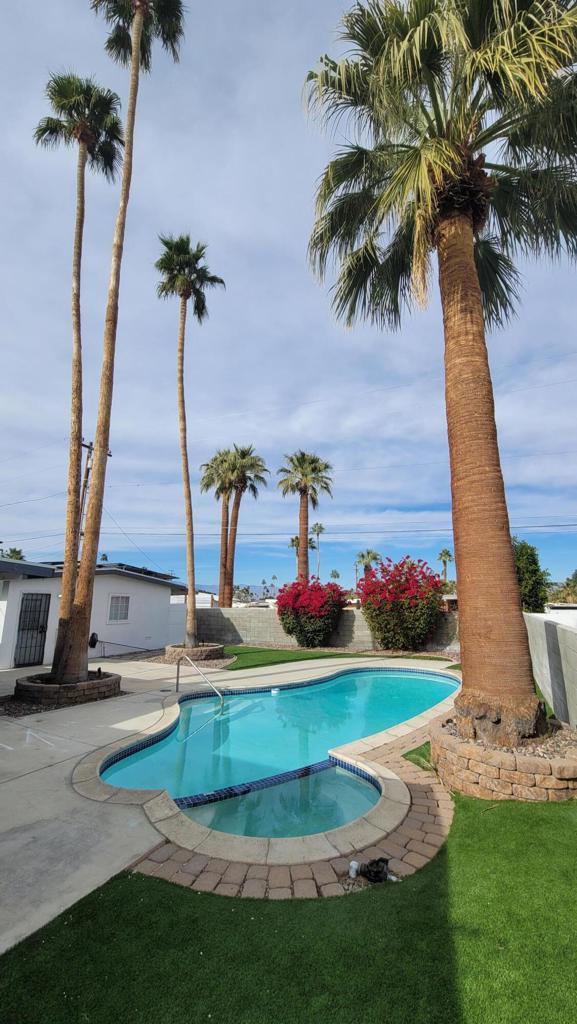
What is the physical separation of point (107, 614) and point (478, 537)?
53.0ft

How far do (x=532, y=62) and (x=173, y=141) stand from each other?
796cm

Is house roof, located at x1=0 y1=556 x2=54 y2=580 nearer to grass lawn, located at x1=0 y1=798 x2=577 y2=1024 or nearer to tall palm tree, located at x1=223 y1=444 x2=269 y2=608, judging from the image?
tall palm tree, located at x1=223 y1=444 x2=269 y2=608

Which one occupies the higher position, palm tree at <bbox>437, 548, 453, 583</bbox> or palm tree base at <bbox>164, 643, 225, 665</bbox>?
palm tree at <bbox>437, 548, 453, 583</bbox>

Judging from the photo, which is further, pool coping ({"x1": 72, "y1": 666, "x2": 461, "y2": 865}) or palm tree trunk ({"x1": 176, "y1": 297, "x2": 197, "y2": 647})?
palm tree trunk ({"x1": 176, "y1": 297, "x2": 197, "y2": 647})

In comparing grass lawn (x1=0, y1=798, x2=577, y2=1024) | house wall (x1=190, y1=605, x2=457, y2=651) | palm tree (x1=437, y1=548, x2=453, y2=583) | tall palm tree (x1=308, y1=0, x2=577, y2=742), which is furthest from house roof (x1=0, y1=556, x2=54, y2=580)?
palm tree (x1=437, y1=548, x2=453, y2=583)

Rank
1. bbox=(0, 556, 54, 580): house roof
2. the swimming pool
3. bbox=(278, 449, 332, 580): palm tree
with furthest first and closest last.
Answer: bbox=(278, 449, 332, 580): palm tree, bbox=(0, 556, 54, 580): house roof, the swimming pool

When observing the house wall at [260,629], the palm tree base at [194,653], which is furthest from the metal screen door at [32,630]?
the house wall at [260,629]

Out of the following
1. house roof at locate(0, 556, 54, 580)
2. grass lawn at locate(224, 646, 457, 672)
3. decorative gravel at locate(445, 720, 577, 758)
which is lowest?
grass lawn at locate(224, 646, 457, 672)

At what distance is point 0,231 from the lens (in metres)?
10.7

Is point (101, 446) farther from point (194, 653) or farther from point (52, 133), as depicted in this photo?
point (194, 653)

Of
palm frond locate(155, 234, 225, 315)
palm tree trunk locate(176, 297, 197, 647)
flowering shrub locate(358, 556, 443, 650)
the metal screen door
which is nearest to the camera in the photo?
the metal screen door

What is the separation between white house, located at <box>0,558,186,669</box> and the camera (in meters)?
13.7

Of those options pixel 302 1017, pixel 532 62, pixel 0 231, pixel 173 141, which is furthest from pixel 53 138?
pixel 302 1017

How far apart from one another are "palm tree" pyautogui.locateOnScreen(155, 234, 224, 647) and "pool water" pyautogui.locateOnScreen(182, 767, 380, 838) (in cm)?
1104
